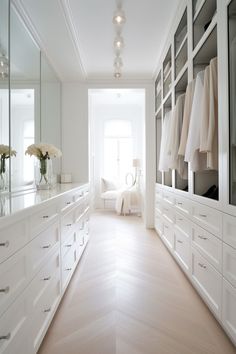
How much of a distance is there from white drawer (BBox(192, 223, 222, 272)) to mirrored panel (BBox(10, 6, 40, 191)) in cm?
157

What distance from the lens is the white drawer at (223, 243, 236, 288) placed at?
1210mm

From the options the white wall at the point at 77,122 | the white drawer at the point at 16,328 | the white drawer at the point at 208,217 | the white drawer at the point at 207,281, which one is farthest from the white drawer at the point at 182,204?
the white wall at the point at 77,122

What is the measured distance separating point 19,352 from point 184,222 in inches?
61.4

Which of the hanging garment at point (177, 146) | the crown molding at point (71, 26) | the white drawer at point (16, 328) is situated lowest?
the white drawer at point (16, 328)

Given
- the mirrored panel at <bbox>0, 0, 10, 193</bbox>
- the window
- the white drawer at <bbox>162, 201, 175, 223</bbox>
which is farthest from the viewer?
the window

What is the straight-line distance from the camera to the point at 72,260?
209 cm

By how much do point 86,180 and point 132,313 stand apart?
2456 mm

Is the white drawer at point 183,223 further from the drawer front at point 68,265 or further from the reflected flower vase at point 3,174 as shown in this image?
the reflected flower vase at point 3,174

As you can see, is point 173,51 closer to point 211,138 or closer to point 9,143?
point 211,138

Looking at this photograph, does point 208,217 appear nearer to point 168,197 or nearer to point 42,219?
point 42,219

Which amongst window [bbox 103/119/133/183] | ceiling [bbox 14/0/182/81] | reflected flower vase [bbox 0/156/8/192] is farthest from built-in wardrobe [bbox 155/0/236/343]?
window [bbox 103/119/133/183]

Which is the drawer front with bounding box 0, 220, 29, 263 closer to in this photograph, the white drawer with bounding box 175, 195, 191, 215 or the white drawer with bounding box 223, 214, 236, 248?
the white drawer with bounding box 223, 214, 236, 248

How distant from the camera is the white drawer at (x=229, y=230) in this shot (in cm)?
120

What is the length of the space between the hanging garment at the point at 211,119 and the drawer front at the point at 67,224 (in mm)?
1135
